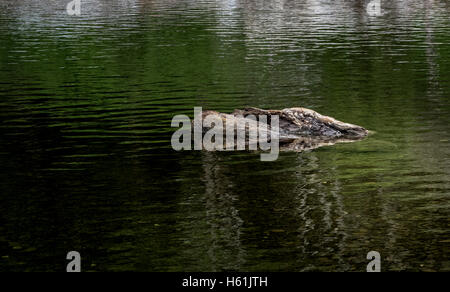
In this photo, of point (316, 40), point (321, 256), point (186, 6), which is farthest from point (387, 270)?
point (186, 6)

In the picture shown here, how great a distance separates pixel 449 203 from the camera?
1081 inches

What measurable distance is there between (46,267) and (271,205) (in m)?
7.66
